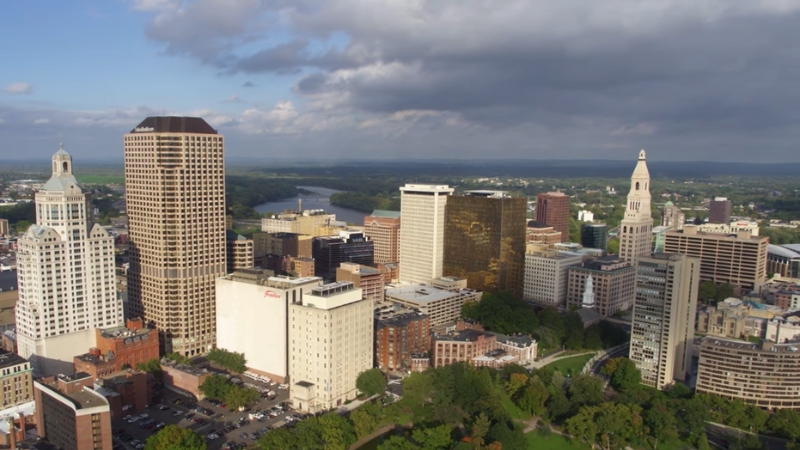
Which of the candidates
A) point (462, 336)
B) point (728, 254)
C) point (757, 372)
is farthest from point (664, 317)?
point (728, 254)

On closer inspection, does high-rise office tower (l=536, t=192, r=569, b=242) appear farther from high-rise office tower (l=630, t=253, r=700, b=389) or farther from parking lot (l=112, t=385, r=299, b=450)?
parking lot (l=112, t=385, r=299, b=450)

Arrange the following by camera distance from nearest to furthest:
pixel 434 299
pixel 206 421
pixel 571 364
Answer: pixel 206 421 → pixel 571 364 → pixel 434 299

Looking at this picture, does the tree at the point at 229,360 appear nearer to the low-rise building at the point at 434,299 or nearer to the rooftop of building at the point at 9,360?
the rooftop of building at the point at 9,360

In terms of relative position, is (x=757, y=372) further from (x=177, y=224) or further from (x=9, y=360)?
(x=9, y=360)

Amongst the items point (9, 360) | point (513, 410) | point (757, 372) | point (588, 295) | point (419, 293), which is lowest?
point (513, 410)

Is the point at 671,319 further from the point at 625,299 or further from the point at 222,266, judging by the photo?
the point at 222,266

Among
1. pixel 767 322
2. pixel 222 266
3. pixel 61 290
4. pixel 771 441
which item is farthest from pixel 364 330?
pixel 767 322

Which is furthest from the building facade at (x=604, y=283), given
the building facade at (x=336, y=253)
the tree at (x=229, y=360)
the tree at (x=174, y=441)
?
the tree at (x=174, y=441)
